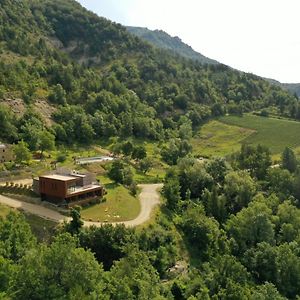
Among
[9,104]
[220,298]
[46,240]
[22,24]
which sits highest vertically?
A: [22,24]

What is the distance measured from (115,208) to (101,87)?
81.0m

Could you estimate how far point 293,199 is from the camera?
85.6m

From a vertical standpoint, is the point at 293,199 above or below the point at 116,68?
below

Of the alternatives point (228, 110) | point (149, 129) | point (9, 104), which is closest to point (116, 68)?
point (228, 110)

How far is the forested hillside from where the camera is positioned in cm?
11412

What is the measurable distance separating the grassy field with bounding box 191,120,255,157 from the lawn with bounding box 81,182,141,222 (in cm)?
4774

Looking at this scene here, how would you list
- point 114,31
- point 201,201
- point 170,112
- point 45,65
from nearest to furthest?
point 201,201 < point 45,65 < point 170,112 < point 114,31

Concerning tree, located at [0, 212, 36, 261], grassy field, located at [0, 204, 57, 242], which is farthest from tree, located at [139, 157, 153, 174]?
tree, located at [0, 212, 36, 261]

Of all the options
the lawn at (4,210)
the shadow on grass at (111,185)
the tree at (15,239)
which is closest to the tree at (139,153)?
the shadow on grass at (111,185)

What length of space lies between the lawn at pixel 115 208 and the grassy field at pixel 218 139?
47.7 m

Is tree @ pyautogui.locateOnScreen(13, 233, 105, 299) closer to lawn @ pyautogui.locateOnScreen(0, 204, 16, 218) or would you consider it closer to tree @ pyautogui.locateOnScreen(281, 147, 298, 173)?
lawn @ pyautogui.locateOnScreen(0, 204, 16, 218)

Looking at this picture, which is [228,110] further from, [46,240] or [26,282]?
[26,282]

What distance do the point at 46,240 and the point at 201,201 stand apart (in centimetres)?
3101

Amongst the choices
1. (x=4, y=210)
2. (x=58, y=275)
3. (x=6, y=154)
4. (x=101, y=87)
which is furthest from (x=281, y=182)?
(x=101, y=87)
